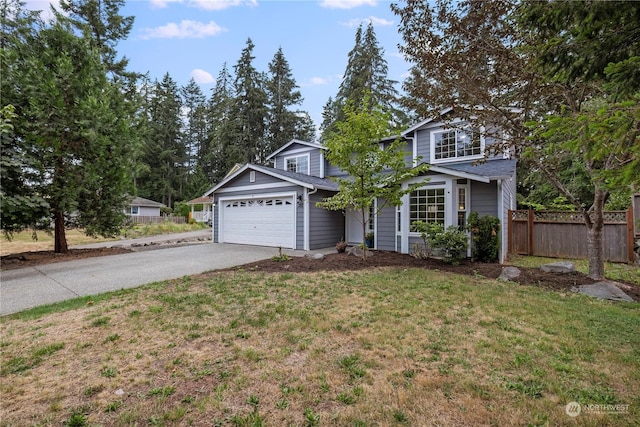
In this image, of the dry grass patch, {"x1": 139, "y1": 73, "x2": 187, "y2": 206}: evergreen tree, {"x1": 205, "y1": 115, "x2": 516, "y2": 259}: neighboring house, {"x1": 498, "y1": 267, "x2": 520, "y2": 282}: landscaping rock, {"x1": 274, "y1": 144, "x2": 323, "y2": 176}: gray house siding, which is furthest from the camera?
{"x1": 139, "y1": 73, "x2": 187, "y2": 206}: evergreen tree

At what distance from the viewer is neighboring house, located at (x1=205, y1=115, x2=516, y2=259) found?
29.1 ft

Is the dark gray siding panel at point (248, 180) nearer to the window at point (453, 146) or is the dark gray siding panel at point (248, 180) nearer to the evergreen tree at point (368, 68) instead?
the window at point (453, 146)

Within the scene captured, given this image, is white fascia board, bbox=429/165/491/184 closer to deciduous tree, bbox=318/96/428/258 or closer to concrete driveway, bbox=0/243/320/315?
deciduous tree, bbox=318/96/428/258

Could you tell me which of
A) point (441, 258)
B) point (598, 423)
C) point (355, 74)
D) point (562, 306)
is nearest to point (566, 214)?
point (441, 258)

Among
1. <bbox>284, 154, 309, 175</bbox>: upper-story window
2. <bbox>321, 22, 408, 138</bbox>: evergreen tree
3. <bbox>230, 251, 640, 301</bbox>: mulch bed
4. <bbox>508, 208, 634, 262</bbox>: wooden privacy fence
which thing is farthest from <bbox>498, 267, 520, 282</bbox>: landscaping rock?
<bbox>321, 22, 408, 138</bbox>: evergreen tree

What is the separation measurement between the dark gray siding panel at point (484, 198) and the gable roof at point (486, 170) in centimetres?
38

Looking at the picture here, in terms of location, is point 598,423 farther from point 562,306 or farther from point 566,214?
point 566,214

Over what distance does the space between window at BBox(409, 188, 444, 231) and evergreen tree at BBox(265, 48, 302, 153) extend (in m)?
23.2

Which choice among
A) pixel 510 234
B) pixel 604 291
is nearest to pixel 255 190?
pixel 510 234

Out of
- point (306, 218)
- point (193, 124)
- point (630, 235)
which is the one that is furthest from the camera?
point (193, 124)

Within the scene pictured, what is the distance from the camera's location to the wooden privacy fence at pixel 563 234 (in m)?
8.68

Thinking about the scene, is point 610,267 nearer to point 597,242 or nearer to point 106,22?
point 597,242

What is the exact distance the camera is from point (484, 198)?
8727mm

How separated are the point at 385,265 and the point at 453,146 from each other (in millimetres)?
6048
